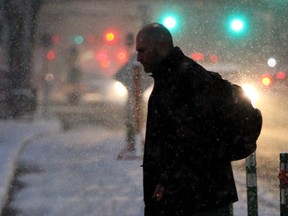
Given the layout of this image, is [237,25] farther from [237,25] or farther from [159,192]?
[159,192]

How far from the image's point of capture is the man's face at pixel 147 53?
2879mm

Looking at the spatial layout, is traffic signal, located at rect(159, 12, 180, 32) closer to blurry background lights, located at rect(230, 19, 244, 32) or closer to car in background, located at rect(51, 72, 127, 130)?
blurry background lights, located at rect(230, 19, 244, 32)

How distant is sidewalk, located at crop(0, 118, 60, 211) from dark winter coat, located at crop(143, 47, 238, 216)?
4.12 metres

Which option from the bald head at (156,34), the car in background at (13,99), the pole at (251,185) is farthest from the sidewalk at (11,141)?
the bald head at (156,34)

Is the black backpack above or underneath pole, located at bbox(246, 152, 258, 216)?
above

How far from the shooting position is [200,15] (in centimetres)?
3162

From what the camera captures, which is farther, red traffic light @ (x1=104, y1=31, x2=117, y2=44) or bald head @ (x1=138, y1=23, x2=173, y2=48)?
red traffic light @ (x1=104, y1=31, x2=117, y2=44)

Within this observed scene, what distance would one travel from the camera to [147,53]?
9.48ft

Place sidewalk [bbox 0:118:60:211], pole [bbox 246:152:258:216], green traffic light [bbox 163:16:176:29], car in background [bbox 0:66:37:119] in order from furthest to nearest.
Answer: car in background [bbox 0:66:37:119]
green traffic light [bbox 163:16:176:29]
sidewalk [bbox 0:118:60:211]
pole [bbox 246:152:258:216]

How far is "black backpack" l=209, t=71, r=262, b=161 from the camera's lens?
109 inches

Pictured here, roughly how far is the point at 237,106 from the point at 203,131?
196mm

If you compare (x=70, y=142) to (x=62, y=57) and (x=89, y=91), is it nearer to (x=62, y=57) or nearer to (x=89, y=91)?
(x=89, y=91)

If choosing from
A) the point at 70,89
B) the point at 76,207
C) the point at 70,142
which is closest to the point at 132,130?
the point at 70,142

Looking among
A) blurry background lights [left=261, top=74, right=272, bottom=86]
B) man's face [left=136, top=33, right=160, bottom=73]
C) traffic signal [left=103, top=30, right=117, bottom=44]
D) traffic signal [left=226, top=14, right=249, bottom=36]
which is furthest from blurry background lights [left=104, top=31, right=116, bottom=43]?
man's face [left=136, top=33, right=160, bottom=73]
